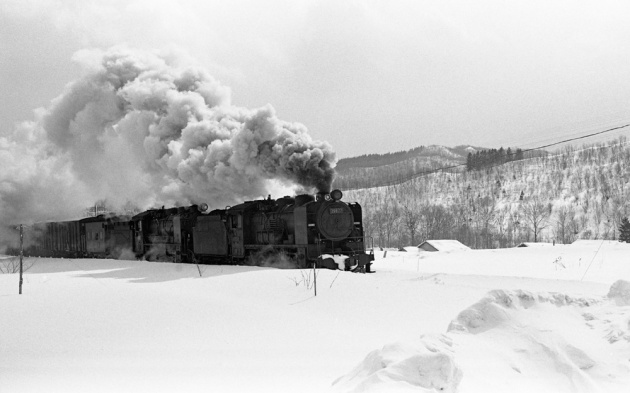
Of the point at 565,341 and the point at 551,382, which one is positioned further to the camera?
the point at 565,341

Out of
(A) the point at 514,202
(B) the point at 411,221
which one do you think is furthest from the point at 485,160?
(B) the point at 411,221

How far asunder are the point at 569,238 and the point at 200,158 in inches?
2477

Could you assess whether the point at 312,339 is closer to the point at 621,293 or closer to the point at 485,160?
the point at 621,293

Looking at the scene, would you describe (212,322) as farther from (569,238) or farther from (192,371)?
(569,238)

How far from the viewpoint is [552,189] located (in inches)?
3730

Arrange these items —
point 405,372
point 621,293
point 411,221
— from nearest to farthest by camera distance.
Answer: point 405,372, point 621,293, point 411,221

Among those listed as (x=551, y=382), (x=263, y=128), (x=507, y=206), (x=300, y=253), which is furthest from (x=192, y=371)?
(x=507, y=206)

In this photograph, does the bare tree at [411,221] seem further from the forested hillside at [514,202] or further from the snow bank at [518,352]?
the snow bank at [518,352]

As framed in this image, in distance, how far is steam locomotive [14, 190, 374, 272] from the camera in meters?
18.2

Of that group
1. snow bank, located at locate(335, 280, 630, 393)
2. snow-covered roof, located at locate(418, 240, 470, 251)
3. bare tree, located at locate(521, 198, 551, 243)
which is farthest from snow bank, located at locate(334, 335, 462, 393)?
bare tree, located at locate(521, 198, 551, 243)

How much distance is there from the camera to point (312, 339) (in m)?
7.74

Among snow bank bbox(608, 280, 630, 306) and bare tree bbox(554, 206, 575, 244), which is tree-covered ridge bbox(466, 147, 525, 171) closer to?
bare tree bbox(554, 206, 575, 244)

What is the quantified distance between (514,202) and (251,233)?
81618 millimetres

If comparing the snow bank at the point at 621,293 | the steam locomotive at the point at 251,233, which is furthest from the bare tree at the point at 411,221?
the snow bank at the point at 621,293
